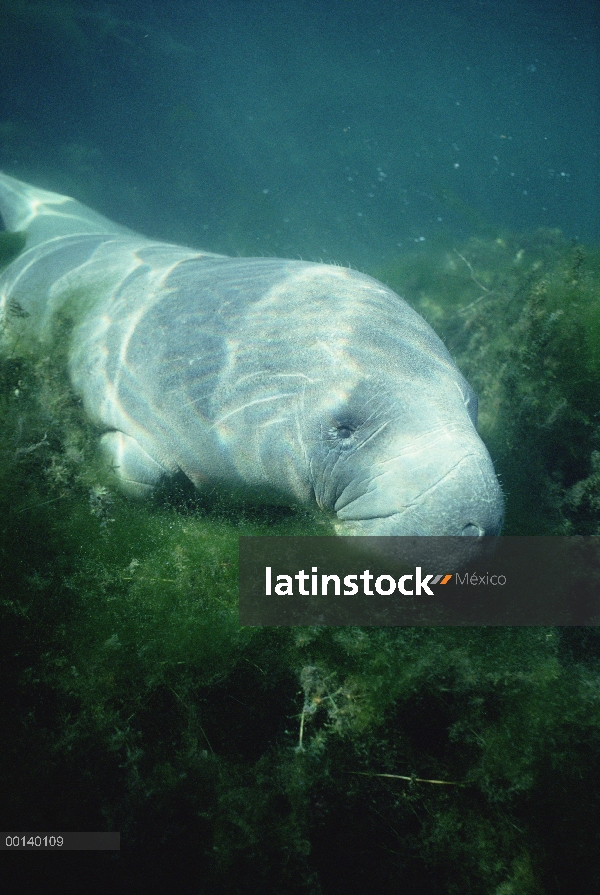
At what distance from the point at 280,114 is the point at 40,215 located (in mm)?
38666

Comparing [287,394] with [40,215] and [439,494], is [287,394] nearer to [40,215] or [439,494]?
[439,494]

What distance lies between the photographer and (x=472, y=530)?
2.76 metres

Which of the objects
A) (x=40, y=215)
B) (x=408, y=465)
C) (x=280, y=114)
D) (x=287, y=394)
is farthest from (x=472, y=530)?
(x=280, y=114)

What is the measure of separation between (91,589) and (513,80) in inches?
3304

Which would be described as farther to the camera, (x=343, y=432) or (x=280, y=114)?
(x=280, y=114)

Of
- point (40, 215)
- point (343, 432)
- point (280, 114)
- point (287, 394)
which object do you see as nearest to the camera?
point (343, 432)

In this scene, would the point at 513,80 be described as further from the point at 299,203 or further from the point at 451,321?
the point at 451,321

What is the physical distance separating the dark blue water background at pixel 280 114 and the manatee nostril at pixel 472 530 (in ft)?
33.8

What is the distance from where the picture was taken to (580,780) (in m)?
2.65

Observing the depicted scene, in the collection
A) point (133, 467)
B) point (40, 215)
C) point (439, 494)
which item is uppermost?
point (40, 215)

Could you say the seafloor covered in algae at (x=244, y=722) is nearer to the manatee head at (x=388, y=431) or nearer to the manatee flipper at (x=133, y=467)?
the manatee flipper at (x=133, y=467)

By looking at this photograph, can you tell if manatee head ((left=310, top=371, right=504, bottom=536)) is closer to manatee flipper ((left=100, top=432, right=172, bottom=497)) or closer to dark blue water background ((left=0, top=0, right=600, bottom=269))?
manatee flipper ((left=100, top=432, right=172, bottom=497))

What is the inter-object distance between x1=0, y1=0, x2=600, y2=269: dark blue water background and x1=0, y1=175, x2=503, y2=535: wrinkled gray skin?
8.08 m

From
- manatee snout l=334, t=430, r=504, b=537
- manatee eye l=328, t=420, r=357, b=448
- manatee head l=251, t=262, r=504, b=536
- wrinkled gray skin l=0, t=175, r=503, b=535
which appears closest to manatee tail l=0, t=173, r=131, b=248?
wrinkled gray skin l=0, t=175, r=503, b=535
